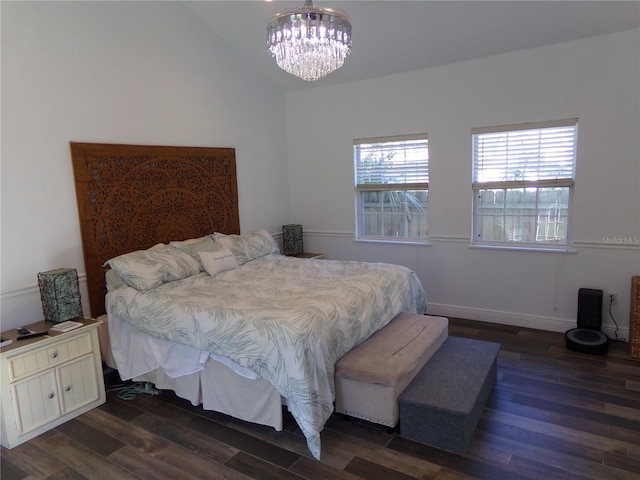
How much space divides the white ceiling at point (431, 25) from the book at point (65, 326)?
2994mm

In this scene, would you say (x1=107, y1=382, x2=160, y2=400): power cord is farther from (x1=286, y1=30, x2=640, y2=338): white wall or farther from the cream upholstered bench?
(x1=286, y1=30, x2=640, y2=338): white wall

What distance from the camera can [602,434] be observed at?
96.0 inches

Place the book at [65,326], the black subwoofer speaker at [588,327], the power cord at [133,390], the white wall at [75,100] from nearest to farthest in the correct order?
the book at [65,326] → the white wall at [75,100] → the power cord at [133,390] → the black subwoofer speaker at [588,327]

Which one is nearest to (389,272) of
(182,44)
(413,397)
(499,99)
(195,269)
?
(413,397)

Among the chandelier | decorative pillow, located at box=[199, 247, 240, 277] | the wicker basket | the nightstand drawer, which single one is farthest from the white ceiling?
the nightstand drawer

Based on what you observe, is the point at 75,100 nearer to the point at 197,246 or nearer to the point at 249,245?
the point at 197,246

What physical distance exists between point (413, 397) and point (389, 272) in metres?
1.28

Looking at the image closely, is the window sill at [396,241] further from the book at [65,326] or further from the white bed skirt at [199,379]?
the book at [65,326]

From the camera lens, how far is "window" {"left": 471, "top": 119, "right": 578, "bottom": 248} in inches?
151

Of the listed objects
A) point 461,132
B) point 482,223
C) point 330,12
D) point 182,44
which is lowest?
point 482,223

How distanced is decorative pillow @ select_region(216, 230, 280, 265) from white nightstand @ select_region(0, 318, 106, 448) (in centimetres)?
144

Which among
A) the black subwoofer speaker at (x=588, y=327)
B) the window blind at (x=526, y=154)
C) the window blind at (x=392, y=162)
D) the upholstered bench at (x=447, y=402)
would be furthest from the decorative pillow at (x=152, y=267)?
the black subwoofer speaker at (x=588, y=327)

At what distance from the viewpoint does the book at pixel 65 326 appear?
2.76 metres

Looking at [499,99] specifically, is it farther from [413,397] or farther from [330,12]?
[413,397]
